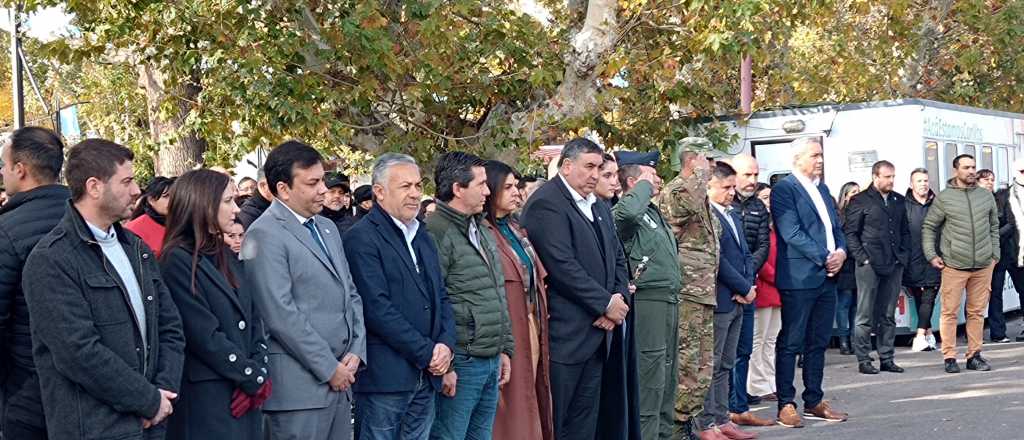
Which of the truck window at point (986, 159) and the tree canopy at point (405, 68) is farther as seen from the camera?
the truck window at point (986, 159)

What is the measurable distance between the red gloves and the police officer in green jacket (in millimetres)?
3396

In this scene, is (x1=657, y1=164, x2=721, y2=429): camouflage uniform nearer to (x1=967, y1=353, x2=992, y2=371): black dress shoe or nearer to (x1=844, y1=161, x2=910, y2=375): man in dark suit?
(x1=844, y1=161, x2=910, y2=375): man in dark suit

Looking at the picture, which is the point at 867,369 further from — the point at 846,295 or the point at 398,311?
the point at 398,311

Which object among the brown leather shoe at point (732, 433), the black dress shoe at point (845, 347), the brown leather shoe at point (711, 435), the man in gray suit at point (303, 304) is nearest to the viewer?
the man in gray suit at point (303, 304)

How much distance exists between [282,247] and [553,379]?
7.50 ft

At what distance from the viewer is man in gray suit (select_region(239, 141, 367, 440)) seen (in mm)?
5801

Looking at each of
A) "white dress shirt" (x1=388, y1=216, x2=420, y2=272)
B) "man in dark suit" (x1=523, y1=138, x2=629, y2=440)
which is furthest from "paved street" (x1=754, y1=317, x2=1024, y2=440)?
"white dress shirt" (x1=388, y1=216, x2=420, y2=272)

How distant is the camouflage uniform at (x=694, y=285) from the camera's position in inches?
354

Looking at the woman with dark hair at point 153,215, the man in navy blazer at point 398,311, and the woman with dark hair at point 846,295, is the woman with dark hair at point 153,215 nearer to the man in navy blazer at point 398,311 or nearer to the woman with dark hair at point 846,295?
the man in navy blazer at point 398,311

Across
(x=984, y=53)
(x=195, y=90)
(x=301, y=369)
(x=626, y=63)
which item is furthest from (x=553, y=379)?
(x=984, y=53)

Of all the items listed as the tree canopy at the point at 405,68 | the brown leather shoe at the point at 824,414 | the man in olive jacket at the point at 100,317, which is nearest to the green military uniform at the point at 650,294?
the brown leather shoe at the point at 824,414

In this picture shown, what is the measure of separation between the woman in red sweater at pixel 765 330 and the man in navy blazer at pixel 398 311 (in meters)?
5.09

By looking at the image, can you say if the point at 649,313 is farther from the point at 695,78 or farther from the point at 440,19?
the point at 695,78

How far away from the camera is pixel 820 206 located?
10.4 metres
